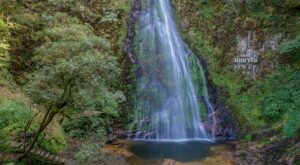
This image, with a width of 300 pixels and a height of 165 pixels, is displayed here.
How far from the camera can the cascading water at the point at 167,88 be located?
11289 millimetres

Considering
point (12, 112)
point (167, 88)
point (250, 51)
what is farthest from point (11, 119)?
point (250, 51)

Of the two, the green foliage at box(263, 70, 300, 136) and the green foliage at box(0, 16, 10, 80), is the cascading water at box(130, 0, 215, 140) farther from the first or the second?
the green foliage at box(0, 16, 10, 80)

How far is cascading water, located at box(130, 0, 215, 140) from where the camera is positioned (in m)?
11.3

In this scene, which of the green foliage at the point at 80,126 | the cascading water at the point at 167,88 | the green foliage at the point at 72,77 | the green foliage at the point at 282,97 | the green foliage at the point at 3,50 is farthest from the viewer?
the cascading water at the point at 167,88

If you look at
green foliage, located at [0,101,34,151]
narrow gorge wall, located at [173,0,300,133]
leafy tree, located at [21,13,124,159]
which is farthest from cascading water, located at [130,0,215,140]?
leafy tree, located at [21,13,124,159]

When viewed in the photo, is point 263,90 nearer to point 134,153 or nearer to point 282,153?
point 282,153

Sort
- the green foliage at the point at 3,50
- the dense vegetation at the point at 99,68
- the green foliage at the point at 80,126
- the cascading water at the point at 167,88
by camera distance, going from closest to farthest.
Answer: the dense vegetation at the point at 99,68 < the green foliage at the point at 80,126 < the green foliage at the point at 3,50 < the cascading water at the point at 167,88

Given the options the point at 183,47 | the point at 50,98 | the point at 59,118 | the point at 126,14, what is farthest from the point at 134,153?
the point at 126,14

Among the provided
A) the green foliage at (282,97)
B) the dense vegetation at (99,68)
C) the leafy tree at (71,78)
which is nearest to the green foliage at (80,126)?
the dense vegetation at (99,68)

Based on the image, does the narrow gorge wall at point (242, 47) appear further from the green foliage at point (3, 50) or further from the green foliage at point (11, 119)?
the green foliage at point (11, 119)

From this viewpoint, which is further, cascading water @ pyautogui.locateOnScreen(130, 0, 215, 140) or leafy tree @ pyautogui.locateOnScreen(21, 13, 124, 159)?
cascading water @ pyautogui.locateOnScreen(130, 0, 215, 140)

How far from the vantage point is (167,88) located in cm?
1210

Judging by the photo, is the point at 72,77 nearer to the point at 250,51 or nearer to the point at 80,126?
the point at 80,126

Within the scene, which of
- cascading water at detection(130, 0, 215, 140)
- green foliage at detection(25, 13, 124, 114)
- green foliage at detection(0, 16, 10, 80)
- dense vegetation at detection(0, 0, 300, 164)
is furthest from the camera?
cascading water at detection(130, 0, 215, 140)
